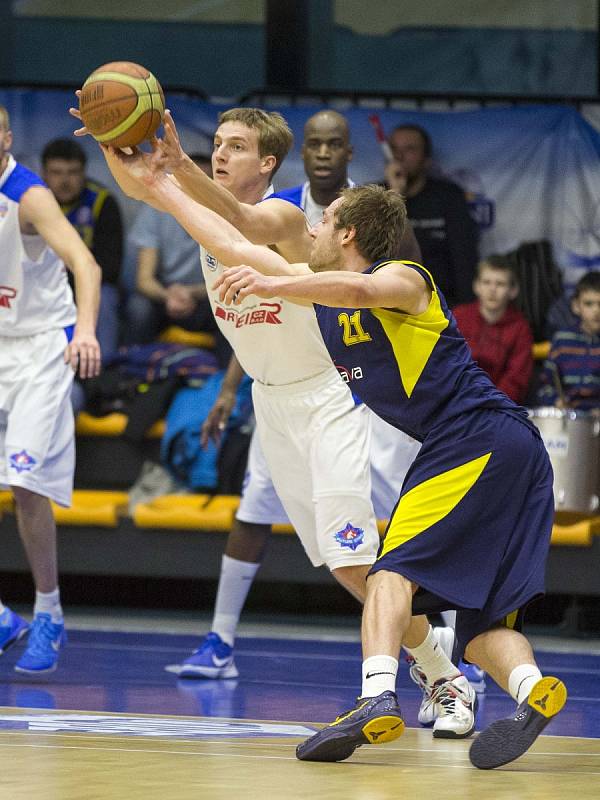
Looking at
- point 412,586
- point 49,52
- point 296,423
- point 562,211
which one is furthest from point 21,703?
point 49,52

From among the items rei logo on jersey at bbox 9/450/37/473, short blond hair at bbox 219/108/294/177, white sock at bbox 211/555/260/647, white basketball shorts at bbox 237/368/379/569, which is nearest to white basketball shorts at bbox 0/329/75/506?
rei logo on jersey at bbox 9/450/37/473

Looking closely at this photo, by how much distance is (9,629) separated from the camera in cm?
614

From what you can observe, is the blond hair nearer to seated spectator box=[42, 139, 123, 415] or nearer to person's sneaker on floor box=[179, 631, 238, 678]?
person's sneaker on floor box=[179, 631, 238, 678]

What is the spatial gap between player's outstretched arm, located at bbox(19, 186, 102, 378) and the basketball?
153 centimetres

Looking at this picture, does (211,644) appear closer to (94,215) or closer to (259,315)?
(259,315)

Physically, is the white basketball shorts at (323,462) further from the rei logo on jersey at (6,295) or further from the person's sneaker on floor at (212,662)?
the rei logo on jersey at (6,295)

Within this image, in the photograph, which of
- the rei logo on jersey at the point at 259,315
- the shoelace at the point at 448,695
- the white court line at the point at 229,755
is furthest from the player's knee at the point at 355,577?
the white court line at the point at 229,755

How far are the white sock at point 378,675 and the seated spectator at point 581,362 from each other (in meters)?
4.00

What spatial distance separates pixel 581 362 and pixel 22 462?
3.21 metres

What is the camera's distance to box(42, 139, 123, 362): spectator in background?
8.63 m

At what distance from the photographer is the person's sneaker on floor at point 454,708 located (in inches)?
192

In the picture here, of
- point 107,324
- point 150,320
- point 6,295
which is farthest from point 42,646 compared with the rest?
point 150,320

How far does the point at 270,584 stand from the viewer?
9.14 m

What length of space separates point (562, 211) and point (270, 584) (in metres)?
2.65
